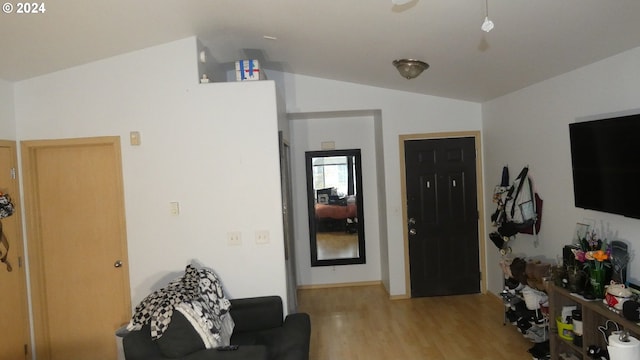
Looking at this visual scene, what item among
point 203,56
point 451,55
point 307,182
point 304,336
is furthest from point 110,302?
point 451,55

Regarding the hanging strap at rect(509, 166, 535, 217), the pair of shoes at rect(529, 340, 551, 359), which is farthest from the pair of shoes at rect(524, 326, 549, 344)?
the hanging strap at rect(509, 166, 535, 217)

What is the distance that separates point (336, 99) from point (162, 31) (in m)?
2.17

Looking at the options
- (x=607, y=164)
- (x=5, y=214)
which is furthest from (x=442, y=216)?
(x=5, y=214)

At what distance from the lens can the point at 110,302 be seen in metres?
3.35

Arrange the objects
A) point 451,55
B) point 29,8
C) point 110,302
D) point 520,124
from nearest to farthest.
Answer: point 29,8
point 451,55
point 110,302
point 520,124

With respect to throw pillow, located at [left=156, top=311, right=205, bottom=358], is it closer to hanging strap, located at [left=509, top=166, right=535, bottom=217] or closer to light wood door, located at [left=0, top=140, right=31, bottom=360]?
light wood door, located at [left=0, top=140, right=31, bottom=360]

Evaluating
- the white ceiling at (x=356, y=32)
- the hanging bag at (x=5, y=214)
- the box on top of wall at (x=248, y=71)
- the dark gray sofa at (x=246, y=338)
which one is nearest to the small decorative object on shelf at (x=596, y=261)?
the white ceiling at (x=356, y=32)

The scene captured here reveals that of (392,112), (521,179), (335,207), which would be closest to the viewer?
(521,179)

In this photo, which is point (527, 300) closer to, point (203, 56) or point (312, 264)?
point (312, 264)

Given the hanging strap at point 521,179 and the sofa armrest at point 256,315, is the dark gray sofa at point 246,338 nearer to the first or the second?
the sofa armrest at point 256,315

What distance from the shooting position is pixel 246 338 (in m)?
2.83

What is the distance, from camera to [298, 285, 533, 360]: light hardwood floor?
3418 millimetres

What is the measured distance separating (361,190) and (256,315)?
8.67ft

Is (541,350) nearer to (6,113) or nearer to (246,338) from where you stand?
(246,338)
